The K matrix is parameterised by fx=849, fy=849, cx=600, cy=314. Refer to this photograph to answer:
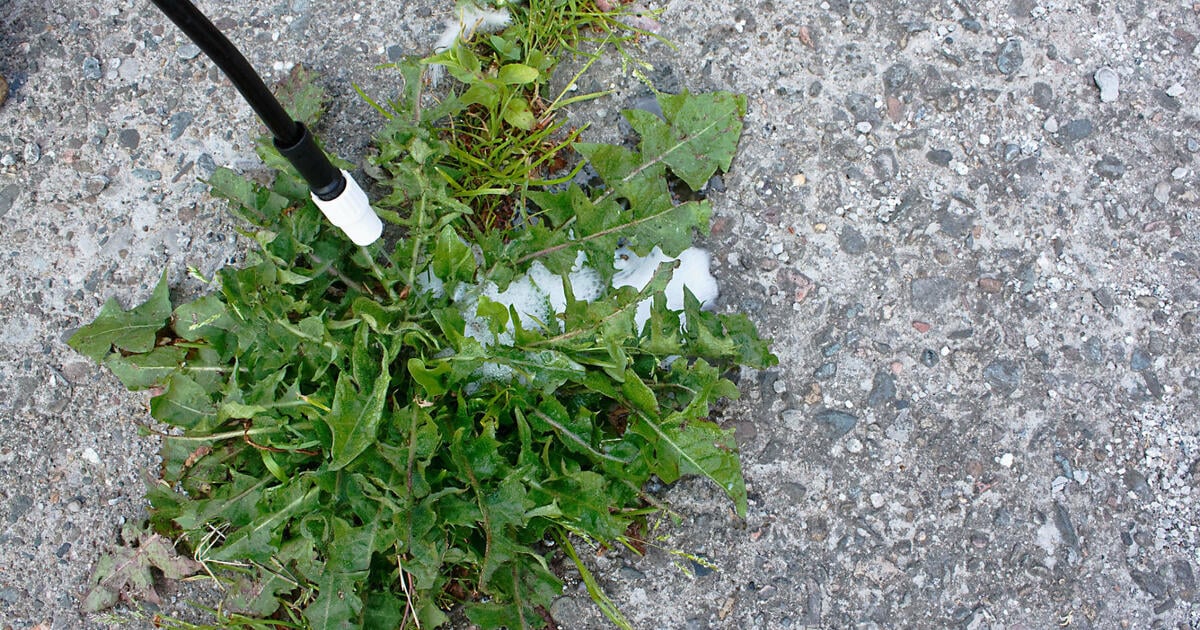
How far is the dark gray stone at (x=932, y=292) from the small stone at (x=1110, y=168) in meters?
0.54

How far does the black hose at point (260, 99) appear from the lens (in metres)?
1.31

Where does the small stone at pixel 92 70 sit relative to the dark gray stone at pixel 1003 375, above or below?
above

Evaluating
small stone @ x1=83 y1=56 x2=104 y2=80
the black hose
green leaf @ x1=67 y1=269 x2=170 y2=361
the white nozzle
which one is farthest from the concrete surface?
the black hose

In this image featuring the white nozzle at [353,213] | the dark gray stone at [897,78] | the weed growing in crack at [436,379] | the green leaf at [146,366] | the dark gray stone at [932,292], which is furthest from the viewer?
the dark gray stone at [897,78]

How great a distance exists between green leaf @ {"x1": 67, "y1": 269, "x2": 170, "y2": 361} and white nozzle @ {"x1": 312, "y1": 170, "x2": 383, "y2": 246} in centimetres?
61

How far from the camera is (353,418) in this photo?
1915 mm

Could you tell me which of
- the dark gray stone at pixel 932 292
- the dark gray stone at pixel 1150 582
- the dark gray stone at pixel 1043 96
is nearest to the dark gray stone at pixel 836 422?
the dark gray stone at pixel 932 292

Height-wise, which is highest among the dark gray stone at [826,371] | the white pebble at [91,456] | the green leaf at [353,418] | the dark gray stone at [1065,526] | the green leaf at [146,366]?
the green leaf at [146,366]

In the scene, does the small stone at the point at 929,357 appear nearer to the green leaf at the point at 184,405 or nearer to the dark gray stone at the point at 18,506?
the green leaf at the point at 184,405

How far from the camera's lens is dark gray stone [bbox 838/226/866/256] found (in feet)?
7.77

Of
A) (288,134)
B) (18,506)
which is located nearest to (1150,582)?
(288,134)

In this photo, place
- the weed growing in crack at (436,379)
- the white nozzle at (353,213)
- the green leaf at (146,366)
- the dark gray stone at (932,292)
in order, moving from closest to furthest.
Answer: the white nozzle at (353,213), the weed growing in crack at (436,379), the green leaf at (146,366), the dark gray stone at (932,292)

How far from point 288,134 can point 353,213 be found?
300 millimetres

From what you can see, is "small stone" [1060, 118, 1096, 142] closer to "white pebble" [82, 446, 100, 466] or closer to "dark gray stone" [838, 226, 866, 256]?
"dark gray stone" [838, 226, 866, 256]
